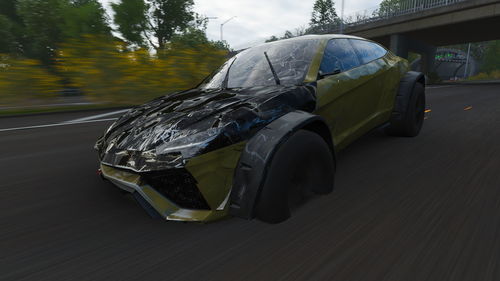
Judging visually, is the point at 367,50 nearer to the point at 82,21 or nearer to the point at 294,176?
the point at 294,176

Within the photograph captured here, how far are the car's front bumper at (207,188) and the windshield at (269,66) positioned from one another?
3.29 feet

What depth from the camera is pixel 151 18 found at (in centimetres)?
4338

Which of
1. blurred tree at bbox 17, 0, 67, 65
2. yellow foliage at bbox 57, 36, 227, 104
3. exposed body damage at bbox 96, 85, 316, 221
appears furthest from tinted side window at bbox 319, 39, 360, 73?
blurred tree at bbox 17, 0, 67, 65

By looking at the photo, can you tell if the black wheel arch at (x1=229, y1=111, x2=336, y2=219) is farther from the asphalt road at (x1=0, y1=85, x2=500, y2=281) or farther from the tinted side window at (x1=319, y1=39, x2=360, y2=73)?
the tinted side window at (x1=319, y1=39, x2=360, y2=73)

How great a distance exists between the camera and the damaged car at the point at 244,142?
1791mm

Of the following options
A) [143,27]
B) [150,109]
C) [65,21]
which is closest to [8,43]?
[65,21]

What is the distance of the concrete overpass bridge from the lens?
23.1 meters

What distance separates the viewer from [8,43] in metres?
32.2

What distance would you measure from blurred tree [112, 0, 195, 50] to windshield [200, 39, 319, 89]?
38327mm

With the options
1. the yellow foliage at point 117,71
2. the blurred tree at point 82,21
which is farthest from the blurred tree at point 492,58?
the yellow foliage at point 117,71

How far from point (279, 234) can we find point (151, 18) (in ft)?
155

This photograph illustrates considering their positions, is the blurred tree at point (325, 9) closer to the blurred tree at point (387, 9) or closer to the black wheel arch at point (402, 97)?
the blurred tree at point (387, 9)

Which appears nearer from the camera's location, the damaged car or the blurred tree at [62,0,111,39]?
the damaged car

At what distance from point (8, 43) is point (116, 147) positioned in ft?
132
